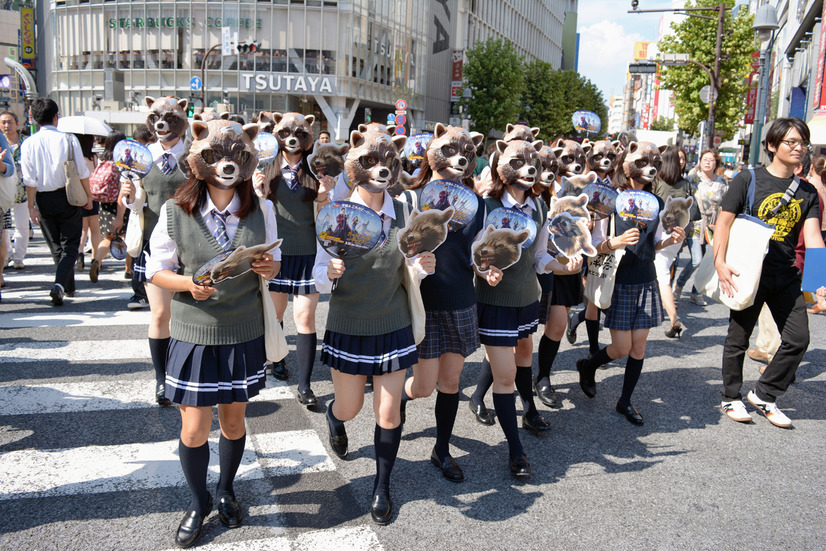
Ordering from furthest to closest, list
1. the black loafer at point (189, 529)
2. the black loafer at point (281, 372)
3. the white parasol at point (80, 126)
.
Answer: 1. the white parasol at point (80, 126)
2. the black loafer at point (281, 372)
3. the black loafer at point (189, 529)

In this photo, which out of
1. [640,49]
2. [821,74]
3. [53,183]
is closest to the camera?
[53,183]

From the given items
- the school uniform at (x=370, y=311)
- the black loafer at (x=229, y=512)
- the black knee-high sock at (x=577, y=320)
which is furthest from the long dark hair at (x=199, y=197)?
the black knee-high sock at (x=577, y=320)

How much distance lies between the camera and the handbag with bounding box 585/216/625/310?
15.8 feet

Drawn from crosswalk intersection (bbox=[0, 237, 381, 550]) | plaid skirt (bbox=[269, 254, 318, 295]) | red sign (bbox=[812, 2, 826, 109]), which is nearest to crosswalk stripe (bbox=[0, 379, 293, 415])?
crosswalk intersection (bbox=[0, 237, 381, 550])

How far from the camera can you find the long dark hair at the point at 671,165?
19.1 ft

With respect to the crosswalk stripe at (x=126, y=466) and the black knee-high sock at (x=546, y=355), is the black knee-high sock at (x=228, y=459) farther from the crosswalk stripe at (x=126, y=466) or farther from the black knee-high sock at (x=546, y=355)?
the black knee-high sock at (x=546, y=355)

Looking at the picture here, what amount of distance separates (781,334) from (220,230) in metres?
4.15

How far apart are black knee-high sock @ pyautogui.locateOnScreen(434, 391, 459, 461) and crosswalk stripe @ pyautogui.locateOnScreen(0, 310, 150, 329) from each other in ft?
14.3

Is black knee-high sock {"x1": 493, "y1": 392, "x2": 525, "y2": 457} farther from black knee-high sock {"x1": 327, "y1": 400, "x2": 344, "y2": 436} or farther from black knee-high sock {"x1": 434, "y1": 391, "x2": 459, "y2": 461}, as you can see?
black knee-high sock {"x1": 327, "y1": 400, "x2": 344, "y2": 436}

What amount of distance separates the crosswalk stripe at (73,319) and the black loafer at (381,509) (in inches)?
181

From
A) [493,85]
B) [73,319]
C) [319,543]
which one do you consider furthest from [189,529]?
[493,85]

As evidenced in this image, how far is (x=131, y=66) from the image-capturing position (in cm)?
4103

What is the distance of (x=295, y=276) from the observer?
498cm

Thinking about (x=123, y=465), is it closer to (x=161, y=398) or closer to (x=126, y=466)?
(x=126, y=466)
